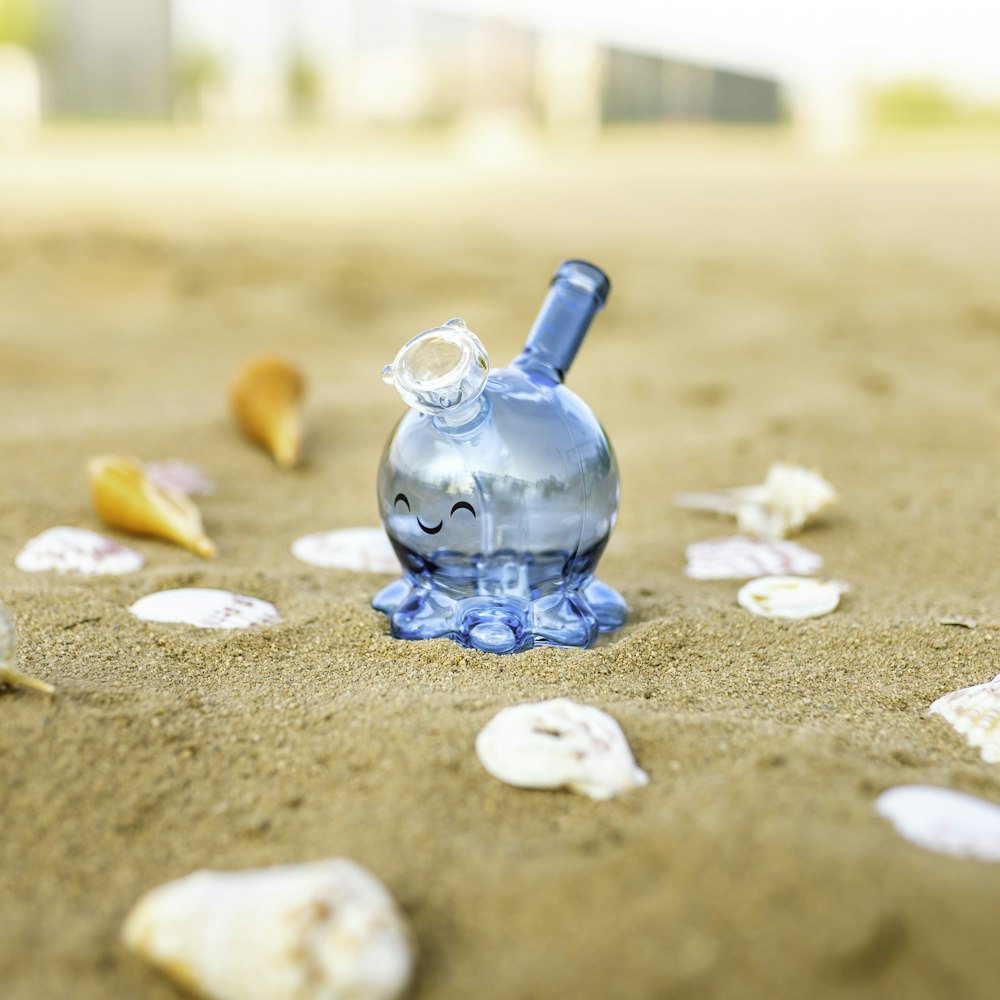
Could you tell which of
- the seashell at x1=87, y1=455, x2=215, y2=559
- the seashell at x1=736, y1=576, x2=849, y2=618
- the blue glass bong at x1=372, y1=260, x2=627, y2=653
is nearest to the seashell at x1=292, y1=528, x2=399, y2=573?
the seashell at x1=87, y1=455, x2=215, y2=559

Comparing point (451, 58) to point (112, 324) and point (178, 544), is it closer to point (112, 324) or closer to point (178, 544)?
point (112, 324)

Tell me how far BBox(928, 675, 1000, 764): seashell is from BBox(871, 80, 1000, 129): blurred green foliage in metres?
22.3

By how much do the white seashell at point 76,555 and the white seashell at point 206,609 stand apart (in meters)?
0.29

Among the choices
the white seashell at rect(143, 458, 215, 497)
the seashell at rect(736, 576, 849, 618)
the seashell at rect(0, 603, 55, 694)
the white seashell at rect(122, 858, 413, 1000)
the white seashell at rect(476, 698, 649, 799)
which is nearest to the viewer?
the white seashell at rect(122, 858, 413, 1000)

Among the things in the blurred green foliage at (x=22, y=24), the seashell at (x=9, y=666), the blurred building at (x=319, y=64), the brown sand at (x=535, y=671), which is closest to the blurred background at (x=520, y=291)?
the brown sand at (x=535, y=671)

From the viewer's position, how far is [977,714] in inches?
63.8

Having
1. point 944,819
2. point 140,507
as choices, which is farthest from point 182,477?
point 944,819

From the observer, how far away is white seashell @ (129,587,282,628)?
1966 millimetres

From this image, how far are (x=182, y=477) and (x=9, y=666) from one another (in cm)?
167

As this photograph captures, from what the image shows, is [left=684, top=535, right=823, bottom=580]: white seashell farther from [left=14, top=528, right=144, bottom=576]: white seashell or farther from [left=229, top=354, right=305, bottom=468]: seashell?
[left=229, top=354, right=305, bottom=468]: seashell

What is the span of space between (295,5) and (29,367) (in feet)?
62.7

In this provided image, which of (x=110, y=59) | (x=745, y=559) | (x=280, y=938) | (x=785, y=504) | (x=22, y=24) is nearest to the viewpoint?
(x=280, y=938)

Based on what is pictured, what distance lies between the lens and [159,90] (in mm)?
20656

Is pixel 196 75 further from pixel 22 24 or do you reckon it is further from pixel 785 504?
pixel 785 504
